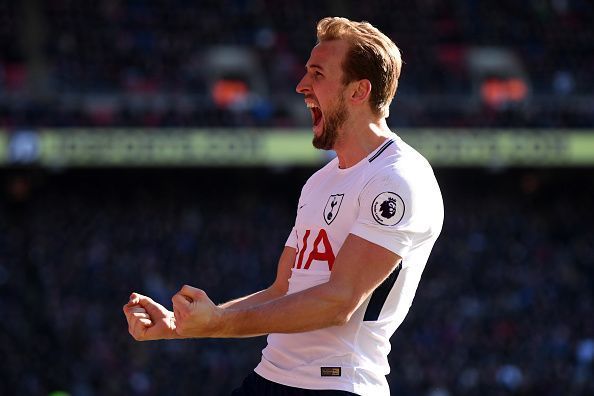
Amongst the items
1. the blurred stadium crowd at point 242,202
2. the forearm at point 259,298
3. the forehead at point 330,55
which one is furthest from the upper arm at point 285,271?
A: the blurred stadium crowd at point 242,202

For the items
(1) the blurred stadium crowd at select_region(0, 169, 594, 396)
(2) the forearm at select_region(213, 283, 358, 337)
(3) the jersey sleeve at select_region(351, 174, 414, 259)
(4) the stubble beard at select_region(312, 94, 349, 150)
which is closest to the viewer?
(2) the forearm at select_region(213, 283, 358, 337)

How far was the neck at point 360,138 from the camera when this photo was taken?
11.0ft

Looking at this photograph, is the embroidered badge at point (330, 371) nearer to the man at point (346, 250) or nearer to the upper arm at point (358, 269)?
the man at point (346, 250)

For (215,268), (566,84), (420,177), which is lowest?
(215,268)

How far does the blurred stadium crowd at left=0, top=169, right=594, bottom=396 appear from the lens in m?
18.0

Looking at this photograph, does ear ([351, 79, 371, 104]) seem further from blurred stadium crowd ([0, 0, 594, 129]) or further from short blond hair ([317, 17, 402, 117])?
blurred stadium crowd ([0, 0, 594, 129])

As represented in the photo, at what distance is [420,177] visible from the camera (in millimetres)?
3205

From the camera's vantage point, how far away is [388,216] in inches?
121

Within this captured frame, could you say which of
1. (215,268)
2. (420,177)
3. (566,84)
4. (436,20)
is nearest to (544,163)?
(566,84)

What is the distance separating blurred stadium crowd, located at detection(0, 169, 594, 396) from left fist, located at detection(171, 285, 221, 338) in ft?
47.7

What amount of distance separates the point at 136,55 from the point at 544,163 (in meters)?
8.97

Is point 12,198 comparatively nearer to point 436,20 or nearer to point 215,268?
point 215,268

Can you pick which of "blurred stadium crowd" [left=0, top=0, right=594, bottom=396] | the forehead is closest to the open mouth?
the forehead

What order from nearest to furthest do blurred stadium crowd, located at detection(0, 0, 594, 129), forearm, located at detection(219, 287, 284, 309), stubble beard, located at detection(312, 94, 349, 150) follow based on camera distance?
1. stubble beard, located at detection(312, 94, 349, 150)
2. forearm, located at detection(219, 287, 284, 309)
3. blurred stadium crowd, located at detection(0, 0, 594, 129)
